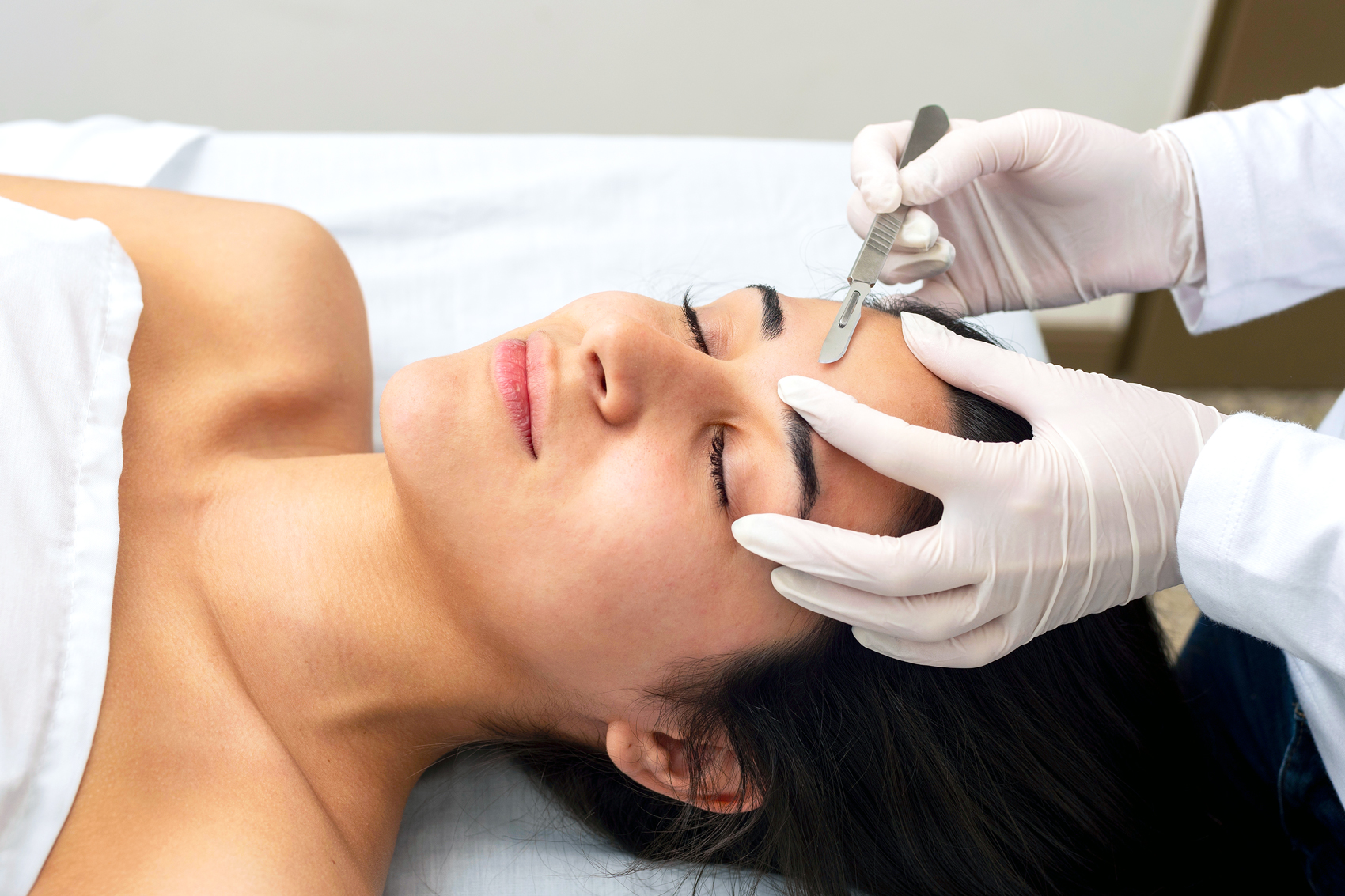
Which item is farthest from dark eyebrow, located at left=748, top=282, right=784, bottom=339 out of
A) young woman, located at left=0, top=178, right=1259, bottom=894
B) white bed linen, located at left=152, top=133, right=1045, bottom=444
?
white bed linen, located at left=152, top=133, right=1045, bottom=444

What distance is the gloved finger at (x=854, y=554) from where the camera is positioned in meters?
0.90

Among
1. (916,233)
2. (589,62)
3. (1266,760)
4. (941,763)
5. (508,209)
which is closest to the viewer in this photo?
(941,763)

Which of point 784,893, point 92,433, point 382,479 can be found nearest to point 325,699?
point 382,479

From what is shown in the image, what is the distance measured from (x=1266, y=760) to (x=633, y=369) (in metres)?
1.07

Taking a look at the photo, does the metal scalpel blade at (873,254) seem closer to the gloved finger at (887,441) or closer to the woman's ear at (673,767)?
the gloved finger at (887,441)

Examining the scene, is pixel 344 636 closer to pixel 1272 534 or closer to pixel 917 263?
pixel 917 263

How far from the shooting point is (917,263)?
122 cm

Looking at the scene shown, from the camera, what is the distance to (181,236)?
134 centimetres

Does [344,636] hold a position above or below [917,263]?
below

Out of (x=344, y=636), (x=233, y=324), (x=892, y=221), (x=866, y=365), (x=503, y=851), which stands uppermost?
(x=892, y=221)

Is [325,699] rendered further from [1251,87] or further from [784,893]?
[1251,87]

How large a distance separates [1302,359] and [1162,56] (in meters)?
0.95

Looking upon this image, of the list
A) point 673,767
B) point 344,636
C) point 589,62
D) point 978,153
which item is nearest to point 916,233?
point 978,153

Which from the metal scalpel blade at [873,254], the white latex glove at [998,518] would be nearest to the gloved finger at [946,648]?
the white latex glove at [998,518]
